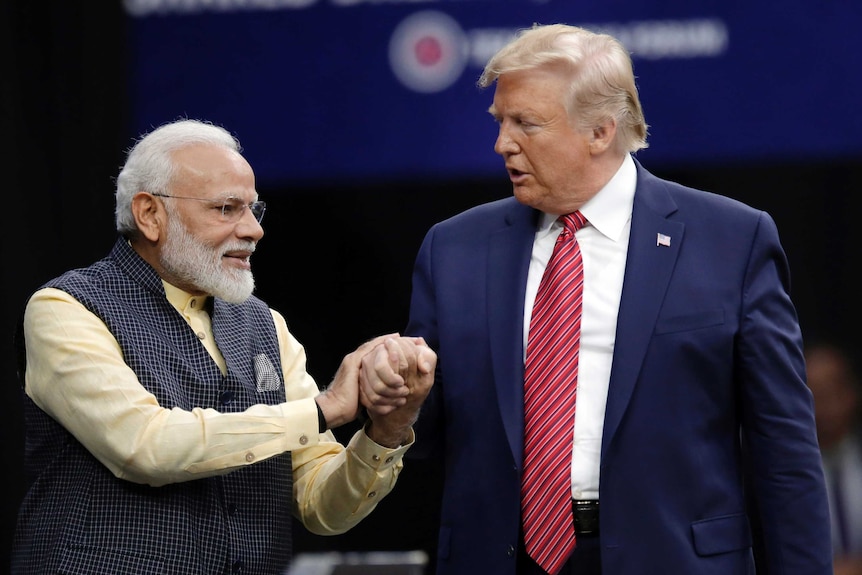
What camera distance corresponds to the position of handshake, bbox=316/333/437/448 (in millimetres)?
2543

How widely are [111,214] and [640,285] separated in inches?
88.0

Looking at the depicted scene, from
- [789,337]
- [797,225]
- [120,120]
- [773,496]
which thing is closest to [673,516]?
[773,496]

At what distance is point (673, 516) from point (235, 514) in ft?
2.80

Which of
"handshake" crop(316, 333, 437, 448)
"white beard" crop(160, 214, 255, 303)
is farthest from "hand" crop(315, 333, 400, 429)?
"white beard" crop(160, 214, 255, 303)

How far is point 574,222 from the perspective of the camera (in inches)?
104

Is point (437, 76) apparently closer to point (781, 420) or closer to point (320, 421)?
point (320, 421)

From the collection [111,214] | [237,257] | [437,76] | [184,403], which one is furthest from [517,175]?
[111,214]

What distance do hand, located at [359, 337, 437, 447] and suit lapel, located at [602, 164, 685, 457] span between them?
0.36 m

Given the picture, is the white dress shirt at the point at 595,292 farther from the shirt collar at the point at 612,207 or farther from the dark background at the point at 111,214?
the dark background at the point at 111,214

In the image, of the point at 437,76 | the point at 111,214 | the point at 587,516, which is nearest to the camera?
the point at 587,516

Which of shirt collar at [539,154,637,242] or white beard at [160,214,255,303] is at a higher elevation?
shirt collar at [539,154,637,242]

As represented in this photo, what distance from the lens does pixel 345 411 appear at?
8.52ft

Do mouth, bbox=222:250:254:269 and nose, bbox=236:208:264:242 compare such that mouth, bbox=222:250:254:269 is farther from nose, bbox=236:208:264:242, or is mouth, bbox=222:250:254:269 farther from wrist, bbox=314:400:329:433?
wrist, bbox=314:400:329:433

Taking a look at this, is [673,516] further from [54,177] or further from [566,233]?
[54,177]
